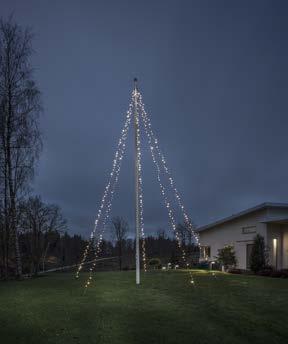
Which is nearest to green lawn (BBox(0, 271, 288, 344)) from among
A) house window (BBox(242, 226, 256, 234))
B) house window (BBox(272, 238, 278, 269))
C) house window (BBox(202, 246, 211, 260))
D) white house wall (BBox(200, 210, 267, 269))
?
house window (BBox(272, 238, 278, 269))

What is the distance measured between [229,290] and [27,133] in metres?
11.9

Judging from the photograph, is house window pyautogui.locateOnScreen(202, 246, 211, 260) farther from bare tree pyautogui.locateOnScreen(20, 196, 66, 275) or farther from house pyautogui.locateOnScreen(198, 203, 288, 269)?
bare tree pyautogui.locateOnScreen(20, 196, 66, 275)

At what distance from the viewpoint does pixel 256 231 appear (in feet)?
94.5

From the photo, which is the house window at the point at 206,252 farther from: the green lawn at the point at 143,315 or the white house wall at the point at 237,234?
the green lawn at the point at 143,315

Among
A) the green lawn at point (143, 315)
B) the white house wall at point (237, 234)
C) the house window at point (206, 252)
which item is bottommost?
the house window at point (206, 252)

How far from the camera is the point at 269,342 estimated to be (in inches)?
335

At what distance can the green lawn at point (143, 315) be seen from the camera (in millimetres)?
8492

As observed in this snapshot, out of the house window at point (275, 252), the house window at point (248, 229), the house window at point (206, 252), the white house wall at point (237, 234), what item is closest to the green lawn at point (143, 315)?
the house window at point (275, 252)

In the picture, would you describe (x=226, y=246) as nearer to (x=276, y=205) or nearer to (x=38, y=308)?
(x=276, y=205)

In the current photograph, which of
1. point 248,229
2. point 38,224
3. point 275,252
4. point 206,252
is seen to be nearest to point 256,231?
point 248,229

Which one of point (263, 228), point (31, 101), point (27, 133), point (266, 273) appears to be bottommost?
point (266, 273)

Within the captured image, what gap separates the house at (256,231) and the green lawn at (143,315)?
1336 cm

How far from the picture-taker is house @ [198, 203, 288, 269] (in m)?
27.3

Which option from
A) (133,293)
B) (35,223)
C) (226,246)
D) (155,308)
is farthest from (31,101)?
(35,223)
